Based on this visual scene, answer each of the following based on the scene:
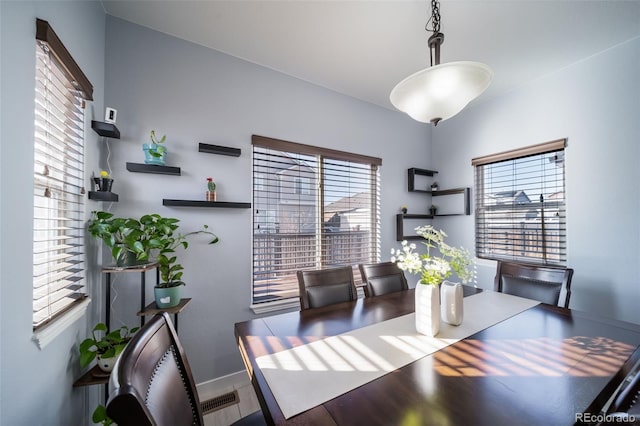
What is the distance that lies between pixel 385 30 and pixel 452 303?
200cm

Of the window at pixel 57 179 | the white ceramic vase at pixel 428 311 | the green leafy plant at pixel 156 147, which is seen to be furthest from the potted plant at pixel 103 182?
the white ceramic vase at pixel 428 311

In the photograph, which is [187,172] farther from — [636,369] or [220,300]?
[636,369]

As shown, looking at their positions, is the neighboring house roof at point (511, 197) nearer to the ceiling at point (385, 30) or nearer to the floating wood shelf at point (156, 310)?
the ceiling at point (385, 30)

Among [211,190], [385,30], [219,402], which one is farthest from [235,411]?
[385,30]

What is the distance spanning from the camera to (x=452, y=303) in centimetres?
131

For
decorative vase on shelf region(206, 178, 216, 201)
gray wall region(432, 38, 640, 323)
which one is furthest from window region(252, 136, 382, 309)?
gray wall region(432, 38, 640, 323)

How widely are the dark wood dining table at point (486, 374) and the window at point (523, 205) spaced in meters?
1.35

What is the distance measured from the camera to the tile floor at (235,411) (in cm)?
169

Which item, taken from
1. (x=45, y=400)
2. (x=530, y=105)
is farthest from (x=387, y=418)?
(x=530, y=105)

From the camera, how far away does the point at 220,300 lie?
2.04 m

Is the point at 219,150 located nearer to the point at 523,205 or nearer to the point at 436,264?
the point at 436,264

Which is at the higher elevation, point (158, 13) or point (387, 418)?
point (158, 13)

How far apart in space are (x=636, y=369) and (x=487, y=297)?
1.16m

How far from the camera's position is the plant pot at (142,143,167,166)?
1.74m
